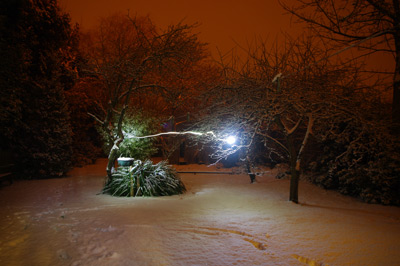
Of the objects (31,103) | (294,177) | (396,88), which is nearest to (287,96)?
(294,177)

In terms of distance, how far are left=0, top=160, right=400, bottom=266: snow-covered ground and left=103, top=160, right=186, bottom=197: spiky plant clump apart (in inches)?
21.9

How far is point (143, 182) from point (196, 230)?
4.35m

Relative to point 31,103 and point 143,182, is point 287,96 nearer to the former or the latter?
point 143,182

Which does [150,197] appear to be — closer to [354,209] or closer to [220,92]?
[220,92]

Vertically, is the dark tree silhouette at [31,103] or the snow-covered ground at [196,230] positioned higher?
the dark tree silhouette at [31,103]

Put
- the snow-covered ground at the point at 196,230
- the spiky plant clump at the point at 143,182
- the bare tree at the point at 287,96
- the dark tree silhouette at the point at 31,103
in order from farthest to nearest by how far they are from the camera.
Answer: the dark tree silhouette at the point at 31,103 < the spiky plant clump at the point at 143,182 < the bare tree at the point at 287,96 < the snow-covered ground at the point at 196,230

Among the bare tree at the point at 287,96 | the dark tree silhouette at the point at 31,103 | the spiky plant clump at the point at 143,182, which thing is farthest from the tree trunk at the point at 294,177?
the dark tree silhouette at the point at 31,103

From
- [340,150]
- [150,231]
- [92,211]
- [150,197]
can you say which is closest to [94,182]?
[150,197]

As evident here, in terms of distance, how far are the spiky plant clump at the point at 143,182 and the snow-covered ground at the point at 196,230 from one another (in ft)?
1.82

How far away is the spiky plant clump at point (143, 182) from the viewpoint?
8.84 m

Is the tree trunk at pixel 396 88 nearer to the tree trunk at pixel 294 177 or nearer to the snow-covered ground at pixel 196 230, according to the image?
the snow-covered ground at pixel 196 230

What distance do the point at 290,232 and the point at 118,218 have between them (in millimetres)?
3326

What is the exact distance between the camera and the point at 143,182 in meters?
9.01

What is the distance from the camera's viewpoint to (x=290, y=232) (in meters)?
4.86
